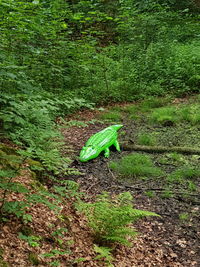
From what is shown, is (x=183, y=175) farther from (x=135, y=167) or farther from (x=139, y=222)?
(x=139, y=222)

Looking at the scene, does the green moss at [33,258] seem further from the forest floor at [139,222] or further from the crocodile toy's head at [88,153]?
the crocodile toy's head at [88,153]

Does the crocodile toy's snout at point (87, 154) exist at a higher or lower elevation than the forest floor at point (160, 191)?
higher

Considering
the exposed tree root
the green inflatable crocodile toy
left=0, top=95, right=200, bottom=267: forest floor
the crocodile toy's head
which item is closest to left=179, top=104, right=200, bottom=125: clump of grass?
left=0, top=95, right=200, bottom=267: forest floor

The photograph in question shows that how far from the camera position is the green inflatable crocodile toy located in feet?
18.7

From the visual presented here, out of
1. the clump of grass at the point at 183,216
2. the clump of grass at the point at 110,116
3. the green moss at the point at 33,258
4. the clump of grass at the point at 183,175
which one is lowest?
the clump of grass at the point at 183,216

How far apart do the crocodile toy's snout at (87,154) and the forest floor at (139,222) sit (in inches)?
5.2

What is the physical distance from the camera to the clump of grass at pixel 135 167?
5406 mm

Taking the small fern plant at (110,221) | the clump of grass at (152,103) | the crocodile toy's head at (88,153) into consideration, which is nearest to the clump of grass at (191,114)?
the clump of grass at (152,103)

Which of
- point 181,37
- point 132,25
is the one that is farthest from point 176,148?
point 181,37

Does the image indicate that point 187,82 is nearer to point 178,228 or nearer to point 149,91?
point 149,91

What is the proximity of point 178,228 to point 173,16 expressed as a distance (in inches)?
636

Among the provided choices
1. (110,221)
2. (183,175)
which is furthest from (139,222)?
(183,175)

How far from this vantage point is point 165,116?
27.5 feet

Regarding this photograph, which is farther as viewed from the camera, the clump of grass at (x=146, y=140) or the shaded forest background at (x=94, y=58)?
the shaded forest background at (x=94, y=58)
